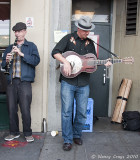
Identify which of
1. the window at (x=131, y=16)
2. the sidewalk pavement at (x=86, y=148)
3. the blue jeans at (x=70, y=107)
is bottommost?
the sidewalk pavement at (x=86, y=148)

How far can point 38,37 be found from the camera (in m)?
4.68

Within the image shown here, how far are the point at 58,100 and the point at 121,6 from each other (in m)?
2.74

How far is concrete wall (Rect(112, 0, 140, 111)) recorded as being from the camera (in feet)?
18.3

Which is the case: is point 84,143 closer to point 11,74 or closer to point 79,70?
point 79,70

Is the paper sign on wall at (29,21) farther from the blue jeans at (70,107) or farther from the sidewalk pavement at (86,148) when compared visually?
the sidewalk pavement at (86,148)

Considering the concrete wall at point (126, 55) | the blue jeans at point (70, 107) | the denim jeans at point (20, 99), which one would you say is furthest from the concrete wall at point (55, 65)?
the concrete wall at point (126, 55)

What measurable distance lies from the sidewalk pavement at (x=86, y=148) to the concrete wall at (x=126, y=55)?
995 mm

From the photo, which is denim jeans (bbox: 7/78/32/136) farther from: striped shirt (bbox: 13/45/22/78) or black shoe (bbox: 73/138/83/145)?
black shoe (bbox: 73/138/83/145)

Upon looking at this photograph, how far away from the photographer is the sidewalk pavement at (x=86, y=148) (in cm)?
377

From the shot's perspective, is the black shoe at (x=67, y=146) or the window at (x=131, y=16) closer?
the black shoe at (x=67, y=146)

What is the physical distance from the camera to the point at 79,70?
13.0 feet

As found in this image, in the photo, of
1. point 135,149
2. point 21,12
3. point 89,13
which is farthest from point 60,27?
point 135,149

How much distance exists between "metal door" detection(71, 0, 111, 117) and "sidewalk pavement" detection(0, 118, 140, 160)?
1.21m

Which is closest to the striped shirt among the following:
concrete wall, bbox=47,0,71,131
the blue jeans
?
concrete wall, bbox=47,0,71,131
